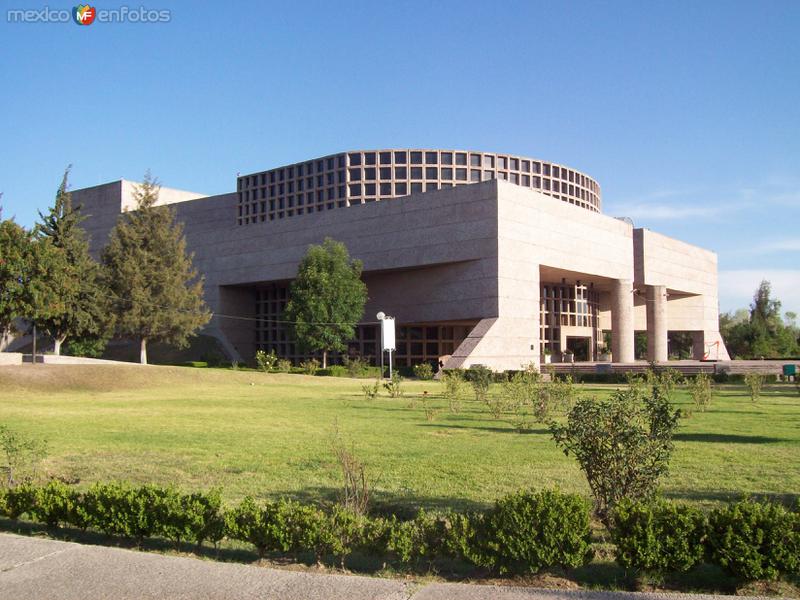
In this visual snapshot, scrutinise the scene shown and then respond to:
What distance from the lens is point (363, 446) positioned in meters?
12.3

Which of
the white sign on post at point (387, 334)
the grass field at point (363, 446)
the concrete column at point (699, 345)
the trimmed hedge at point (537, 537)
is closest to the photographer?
the trimmed hedge at point (537, 537)

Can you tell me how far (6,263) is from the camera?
3028 centimetres

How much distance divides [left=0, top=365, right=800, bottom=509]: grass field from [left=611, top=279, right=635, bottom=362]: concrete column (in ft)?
96.1

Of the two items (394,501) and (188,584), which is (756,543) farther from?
(188,584)

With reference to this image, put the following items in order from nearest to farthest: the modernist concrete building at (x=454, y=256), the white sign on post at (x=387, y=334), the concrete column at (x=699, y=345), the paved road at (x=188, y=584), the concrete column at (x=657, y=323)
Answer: the paved road at (x=188, y=584), the white sign on post at (x=387, y=334), the modernist concrete building at (x=454, y=256), the concrete column at (x=657, y=323), the concrete column at (x=699, y=345)

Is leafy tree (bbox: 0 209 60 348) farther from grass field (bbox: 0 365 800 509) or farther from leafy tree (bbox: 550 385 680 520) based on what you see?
leafy tree (bbox: 550 385 680 520)

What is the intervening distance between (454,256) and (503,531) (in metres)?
39.1

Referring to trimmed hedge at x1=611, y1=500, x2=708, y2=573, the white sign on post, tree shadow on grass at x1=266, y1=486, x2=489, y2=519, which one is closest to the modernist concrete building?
the white sign on post

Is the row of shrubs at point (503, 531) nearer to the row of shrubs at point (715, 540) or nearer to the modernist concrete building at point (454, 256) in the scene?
the row of shrubs at point (715, 540)

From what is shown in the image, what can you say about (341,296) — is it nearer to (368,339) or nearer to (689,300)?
(368,339)

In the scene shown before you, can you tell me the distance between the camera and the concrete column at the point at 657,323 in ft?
193

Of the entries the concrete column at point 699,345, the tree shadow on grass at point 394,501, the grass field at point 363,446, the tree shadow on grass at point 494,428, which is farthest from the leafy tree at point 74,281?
the concrete column at point 699,345

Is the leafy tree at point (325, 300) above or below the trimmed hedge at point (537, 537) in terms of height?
above

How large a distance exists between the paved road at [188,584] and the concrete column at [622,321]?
49.8 meters
